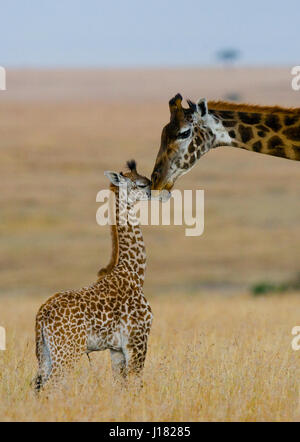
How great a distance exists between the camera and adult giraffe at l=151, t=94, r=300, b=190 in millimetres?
9930

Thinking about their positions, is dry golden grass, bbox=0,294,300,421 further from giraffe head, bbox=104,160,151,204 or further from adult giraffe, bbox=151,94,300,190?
adult giraffe, bbox=151,94,300,190

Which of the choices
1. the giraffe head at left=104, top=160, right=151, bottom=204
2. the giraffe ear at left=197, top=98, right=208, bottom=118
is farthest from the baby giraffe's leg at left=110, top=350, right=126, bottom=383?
the giraffe ear at left=197, top=98, right=208, bottom=118

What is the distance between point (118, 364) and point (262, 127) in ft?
10.5

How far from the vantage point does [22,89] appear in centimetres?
13475

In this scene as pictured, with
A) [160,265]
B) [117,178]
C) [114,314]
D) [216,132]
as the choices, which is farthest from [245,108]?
[160,265]

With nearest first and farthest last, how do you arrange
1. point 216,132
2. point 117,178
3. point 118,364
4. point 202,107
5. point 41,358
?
point 41,358 → point 118,364 → point 117,178 → point 202,107 → point 216,132

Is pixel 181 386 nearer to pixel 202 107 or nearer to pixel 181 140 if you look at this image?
pixel 181 140

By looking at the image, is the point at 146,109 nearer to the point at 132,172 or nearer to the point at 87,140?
the point at 87,140

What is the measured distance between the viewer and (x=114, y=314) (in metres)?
8.64

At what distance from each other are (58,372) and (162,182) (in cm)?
249

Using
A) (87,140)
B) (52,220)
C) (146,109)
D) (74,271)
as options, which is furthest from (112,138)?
(74,271)

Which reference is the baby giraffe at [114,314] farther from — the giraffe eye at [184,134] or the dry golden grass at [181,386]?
the giraffe eye at [184,134]

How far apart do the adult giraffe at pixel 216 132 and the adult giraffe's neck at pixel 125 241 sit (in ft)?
1.63

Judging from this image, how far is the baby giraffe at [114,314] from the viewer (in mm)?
8258
